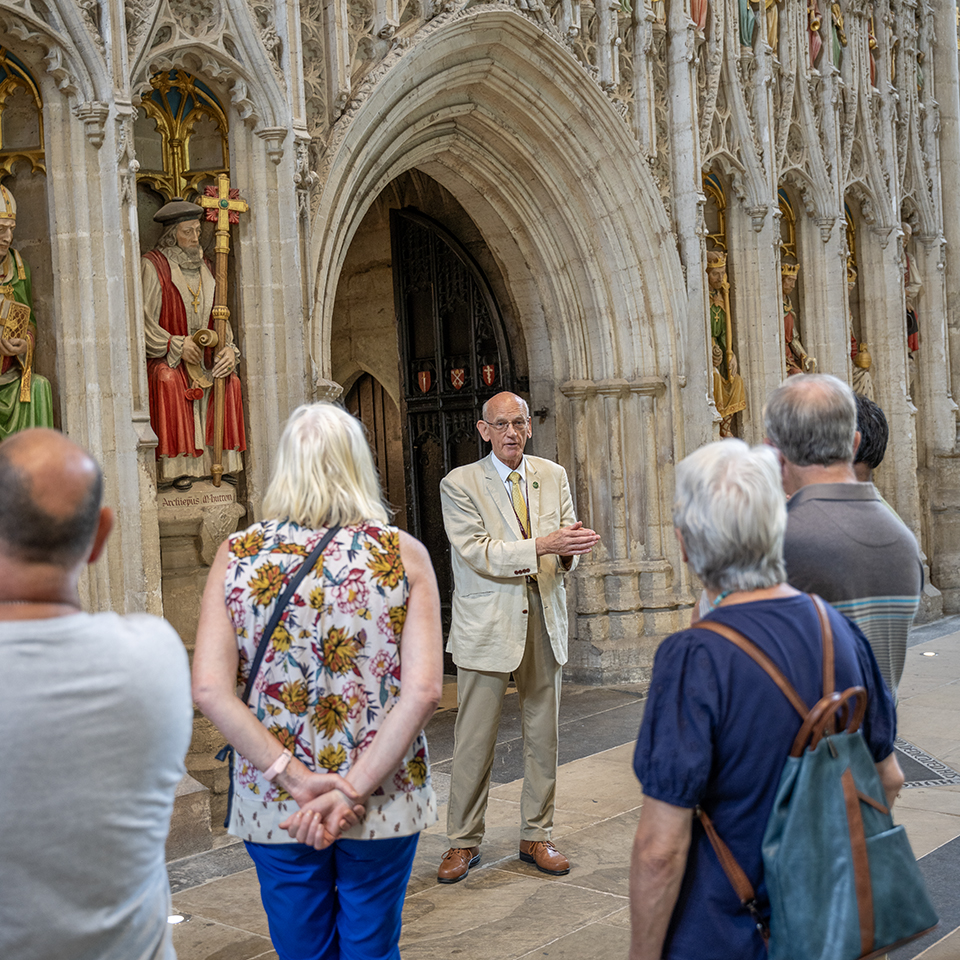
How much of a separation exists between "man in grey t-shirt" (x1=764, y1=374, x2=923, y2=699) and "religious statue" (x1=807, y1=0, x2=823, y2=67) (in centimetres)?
877

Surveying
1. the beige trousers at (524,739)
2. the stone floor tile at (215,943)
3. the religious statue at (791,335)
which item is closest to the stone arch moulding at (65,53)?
the beige trousers at (524,739)

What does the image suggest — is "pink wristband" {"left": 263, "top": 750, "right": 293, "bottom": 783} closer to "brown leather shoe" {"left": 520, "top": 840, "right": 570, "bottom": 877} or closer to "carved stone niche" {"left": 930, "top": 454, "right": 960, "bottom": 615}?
"brown leather shoe" {"left": 520, "top": 840, "right": 570, "bottom": 877}

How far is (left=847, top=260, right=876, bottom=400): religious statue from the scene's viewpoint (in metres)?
10.9

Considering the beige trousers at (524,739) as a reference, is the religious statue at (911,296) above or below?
above

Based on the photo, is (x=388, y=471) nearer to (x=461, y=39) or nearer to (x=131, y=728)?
(x=461, y=39)

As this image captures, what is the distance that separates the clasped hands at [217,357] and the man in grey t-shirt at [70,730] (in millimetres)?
4160

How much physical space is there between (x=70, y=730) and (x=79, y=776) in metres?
0.06

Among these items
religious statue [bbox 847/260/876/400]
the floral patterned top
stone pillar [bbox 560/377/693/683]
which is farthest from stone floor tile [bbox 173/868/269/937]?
religious statue [bbox 847/260/876/400]

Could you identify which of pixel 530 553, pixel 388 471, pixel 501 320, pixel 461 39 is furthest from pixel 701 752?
pixel 388 471

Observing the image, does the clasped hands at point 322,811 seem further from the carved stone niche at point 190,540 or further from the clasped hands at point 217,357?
the clasped hands at point 217,357

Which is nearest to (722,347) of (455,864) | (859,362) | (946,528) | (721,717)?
(859,362)

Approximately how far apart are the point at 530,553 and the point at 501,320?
4859 mm

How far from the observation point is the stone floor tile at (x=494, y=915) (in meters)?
3.48

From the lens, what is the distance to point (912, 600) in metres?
2.40
